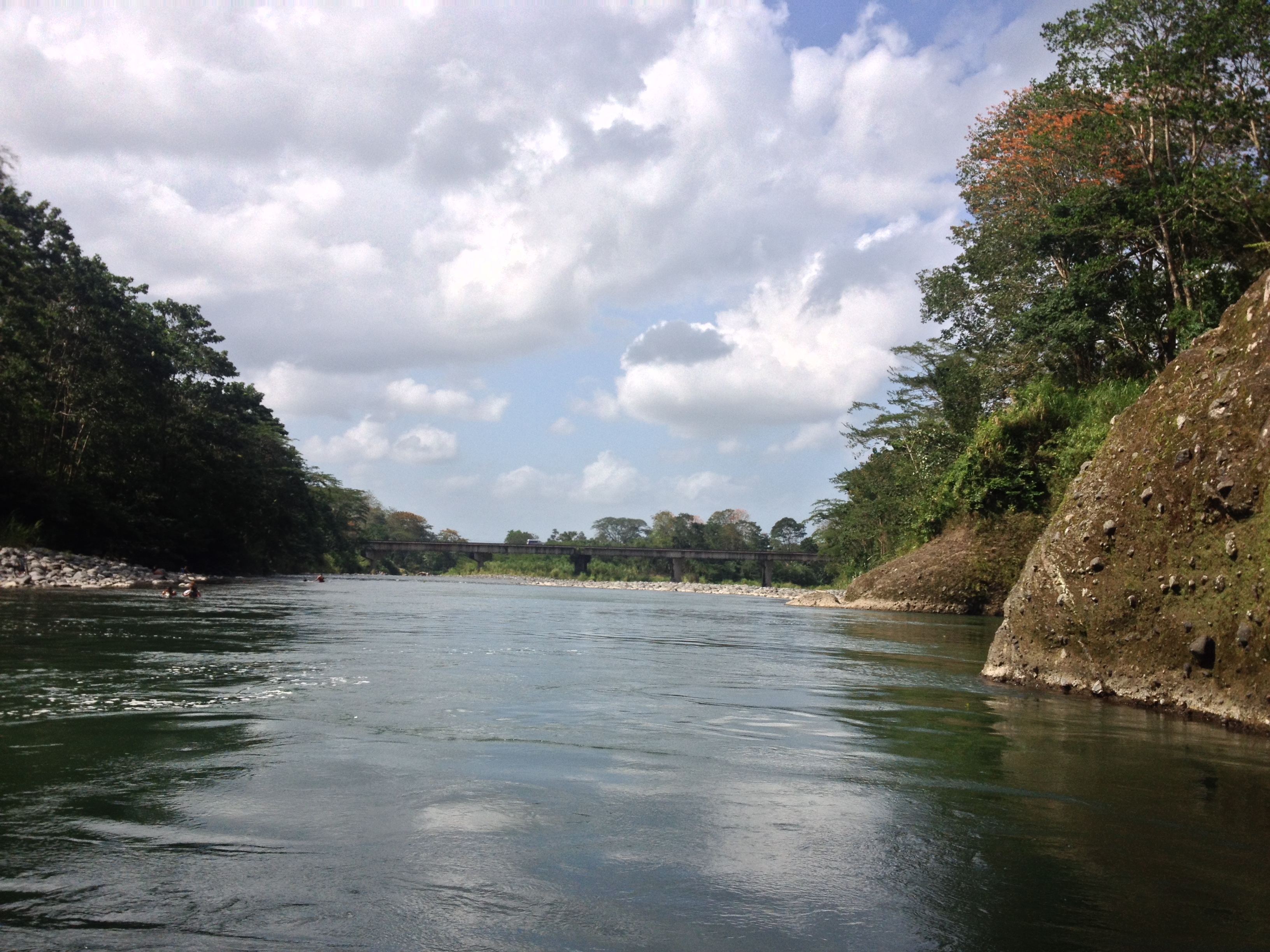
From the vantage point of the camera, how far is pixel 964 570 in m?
23.2

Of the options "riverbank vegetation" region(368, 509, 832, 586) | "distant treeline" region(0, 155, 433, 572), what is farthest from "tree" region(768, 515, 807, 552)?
"distant treeline" region(0, 155, 433, 572)

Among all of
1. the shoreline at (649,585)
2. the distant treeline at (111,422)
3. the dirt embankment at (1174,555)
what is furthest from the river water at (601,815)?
the shoreline at (649,585)

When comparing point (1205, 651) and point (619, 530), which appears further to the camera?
point (619, 530)

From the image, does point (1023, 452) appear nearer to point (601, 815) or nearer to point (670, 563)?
point (601, 815)

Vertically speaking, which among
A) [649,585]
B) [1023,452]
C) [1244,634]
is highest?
[1023,452]

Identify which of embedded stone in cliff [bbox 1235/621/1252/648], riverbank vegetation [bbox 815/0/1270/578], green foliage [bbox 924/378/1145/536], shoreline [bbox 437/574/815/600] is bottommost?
shoreline [bbox 437/574/815/600]

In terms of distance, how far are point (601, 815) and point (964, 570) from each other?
68.7 feet

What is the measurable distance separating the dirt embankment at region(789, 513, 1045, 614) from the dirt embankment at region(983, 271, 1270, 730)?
14.1 meters

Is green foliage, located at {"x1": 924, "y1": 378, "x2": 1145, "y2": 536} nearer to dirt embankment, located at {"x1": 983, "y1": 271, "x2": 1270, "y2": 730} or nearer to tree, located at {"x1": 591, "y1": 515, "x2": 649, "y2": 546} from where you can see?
dirt embankment, located at {"x1": 983, "y1": 271, "x2": 1270, "y2": 730}

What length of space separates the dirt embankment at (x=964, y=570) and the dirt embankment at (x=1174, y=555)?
1412 cm

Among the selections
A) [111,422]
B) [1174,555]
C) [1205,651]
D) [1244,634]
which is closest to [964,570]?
[1174,555]

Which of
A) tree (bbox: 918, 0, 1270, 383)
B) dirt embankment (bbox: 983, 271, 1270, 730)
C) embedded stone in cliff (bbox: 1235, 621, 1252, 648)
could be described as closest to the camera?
embedded stone in cliff (bbox: 1235, 621, 1252, 648)

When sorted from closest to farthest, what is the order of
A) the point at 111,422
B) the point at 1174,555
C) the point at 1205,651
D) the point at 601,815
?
the point at 601,815, the point at 1205,651, the point at 1174,555, the point at 111,422

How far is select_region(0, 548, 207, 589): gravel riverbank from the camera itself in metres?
22.3
